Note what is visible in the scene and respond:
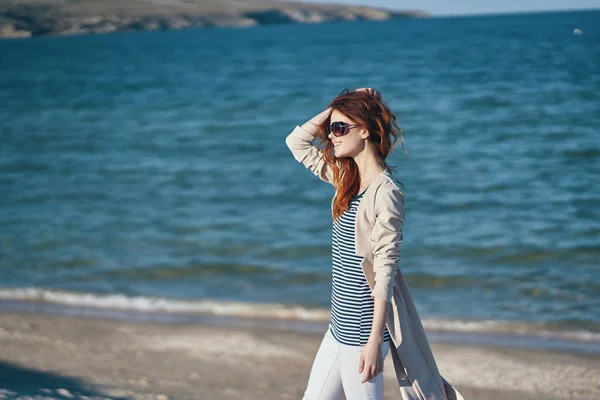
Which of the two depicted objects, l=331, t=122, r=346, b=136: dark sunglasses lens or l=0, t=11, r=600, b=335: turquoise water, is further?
l=0, t=11, r=600, b=335: turquoise water

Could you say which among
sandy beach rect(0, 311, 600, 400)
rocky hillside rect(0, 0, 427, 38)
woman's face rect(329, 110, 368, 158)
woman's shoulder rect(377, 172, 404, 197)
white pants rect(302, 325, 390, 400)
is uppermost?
rocky hillside rect(0, 0, 427, 38)

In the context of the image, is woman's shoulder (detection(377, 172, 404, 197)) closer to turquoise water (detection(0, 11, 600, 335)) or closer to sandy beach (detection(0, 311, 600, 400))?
turquoise water (detection(0, 11, 600, 335))

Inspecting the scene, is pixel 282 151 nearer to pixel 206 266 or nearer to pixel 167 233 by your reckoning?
pixel 167 233

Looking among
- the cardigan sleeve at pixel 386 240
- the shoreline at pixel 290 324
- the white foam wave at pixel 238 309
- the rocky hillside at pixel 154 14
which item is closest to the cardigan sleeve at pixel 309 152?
the cardigan sleeve at pixel 386 240

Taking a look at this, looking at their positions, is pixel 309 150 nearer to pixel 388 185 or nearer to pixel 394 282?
pixel 388 185

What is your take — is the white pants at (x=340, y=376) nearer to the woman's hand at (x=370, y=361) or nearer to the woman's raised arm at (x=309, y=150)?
the woman's hand at (x=370, y=361)

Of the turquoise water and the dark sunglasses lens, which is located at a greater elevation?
the dark sunglasses lens

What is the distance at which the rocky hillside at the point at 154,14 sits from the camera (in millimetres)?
114312

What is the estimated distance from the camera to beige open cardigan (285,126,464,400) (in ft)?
9.33

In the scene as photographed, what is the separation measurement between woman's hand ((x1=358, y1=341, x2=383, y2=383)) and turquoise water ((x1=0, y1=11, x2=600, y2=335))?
3.31ft

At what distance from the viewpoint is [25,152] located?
1848 cm

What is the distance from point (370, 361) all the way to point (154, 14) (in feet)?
469

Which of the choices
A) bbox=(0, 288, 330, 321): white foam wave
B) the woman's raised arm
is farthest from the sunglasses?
bbox=(0, 288, 330, 321): white foam wave

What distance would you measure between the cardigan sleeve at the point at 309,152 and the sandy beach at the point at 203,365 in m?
2.19
